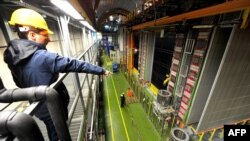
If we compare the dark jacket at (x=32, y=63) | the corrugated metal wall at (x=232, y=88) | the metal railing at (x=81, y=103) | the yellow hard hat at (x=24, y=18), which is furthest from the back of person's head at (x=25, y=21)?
the corrugated metal wall at (x=232, y=88)

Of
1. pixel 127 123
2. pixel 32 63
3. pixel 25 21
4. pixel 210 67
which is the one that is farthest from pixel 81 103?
pixel 127 123

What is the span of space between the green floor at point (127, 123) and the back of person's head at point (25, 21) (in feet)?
14.4

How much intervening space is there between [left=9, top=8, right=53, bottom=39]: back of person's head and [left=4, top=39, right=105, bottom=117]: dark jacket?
170 mm

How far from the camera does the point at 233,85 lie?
2809mm

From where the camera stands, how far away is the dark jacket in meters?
1.13

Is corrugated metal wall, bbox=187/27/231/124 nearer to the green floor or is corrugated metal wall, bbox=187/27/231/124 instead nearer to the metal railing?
the green floor

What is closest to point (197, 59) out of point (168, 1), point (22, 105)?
point (168, 1)

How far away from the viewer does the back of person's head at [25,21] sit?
1.19 metres

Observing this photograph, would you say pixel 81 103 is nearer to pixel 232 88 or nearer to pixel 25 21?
pixel 25 21

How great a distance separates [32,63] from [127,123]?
466 centimetres

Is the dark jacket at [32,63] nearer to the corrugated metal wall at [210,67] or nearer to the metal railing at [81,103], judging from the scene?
the metal railing at [81,103]

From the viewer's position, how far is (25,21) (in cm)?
120

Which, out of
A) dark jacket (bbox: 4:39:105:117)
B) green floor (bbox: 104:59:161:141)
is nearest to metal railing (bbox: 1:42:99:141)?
dark jacket (bbox: 4:39:105:117)

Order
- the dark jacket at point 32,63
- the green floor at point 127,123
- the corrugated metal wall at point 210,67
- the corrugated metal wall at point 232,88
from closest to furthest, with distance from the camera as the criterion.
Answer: the dark jacket at point 32,63, the corrugated metal wall at point 232,88, the corrugated metal wall at point 210,67, the green floor at point 127,123
